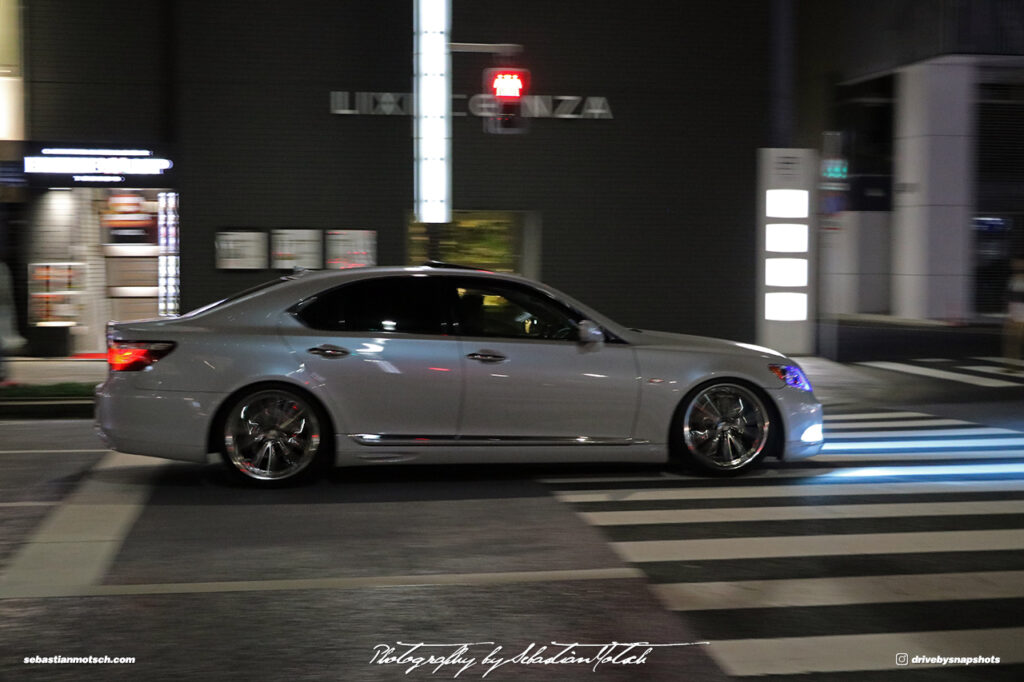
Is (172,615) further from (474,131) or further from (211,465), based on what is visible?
(474,131)

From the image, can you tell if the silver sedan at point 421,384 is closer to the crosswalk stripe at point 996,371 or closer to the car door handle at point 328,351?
the car door handle at point 328,351

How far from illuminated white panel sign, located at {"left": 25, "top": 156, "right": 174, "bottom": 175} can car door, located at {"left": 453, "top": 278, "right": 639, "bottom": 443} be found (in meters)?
11.2

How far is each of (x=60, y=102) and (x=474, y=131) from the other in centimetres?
629

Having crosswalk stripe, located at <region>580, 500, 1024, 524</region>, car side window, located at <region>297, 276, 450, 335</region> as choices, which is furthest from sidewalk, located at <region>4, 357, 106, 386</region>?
crosswalk stripe, located at <region>580, 500, 1024, 524</region>

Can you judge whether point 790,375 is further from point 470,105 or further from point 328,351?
point 470,105

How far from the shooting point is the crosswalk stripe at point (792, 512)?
7.22 meters

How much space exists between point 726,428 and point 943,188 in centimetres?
2272

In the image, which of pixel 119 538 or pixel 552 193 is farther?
pixel 552 193

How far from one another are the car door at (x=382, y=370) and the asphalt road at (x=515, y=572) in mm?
482

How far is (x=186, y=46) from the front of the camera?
18.1 meters

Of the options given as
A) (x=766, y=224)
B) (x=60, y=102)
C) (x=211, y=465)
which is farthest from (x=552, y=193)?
(x=211, y=465)

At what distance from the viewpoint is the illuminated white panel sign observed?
17953 millimetres

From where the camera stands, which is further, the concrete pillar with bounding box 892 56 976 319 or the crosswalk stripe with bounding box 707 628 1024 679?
the concrete pillar with bounding box 892 56 976 319

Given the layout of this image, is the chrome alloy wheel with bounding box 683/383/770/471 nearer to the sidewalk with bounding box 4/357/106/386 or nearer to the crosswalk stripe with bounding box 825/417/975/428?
the crosswalk stripe with bounding box 825/417/975/428
